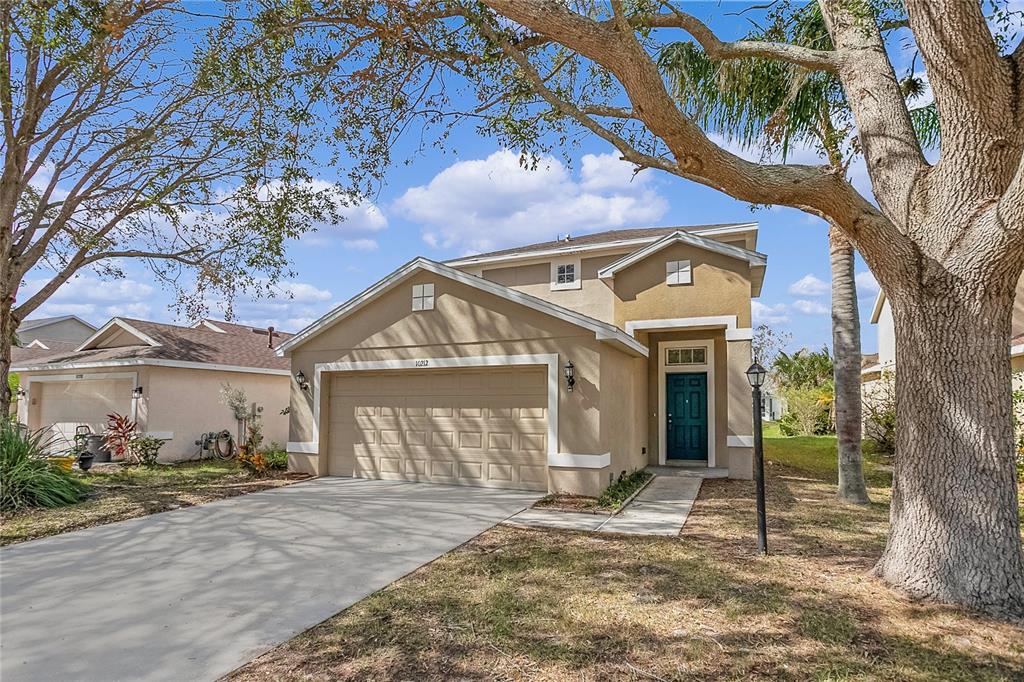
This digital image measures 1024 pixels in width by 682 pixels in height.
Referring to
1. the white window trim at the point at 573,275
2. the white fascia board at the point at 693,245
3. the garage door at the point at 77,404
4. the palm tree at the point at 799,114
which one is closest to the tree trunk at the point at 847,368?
the palm tree at the point at 799,114

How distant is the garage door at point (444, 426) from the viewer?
10.2 metres

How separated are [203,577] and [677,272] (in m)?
10.6

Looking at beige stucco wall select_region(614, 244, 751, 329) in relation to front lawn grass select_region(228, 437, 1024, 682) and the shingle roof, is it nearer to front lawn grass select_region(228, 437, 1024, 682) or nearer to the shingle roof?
the shingle roof

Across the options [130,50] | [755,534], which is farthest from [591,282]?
[130,50]

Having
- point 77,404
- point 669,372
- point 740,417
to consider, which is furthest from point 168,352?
point 740,417

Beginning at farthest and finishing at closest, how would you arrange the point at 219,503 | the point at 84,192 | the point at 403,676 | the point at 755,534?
the point at 84,192
the point at 219,503
the point at 755,534
the point at 403,676

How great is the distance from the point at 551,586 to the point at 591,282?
10611mm

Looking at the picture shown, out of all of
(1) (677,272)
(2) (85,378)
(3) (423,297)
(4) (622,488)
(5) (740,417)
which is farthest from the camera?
(2) (85,378)

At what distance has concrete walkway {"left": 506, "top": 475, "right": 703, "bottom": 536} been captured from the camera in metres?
7.48

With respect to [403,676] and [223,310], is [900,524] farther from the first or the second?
[223,310]

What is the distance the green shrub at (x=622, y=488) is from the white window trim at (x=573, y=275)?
5265 millimetres

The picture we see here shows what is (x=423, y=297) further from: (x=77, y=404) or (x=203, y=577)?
(x=77, y=404)

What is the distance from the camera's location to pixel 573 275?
599 inches

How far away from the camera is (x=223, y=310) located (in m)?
14.5
